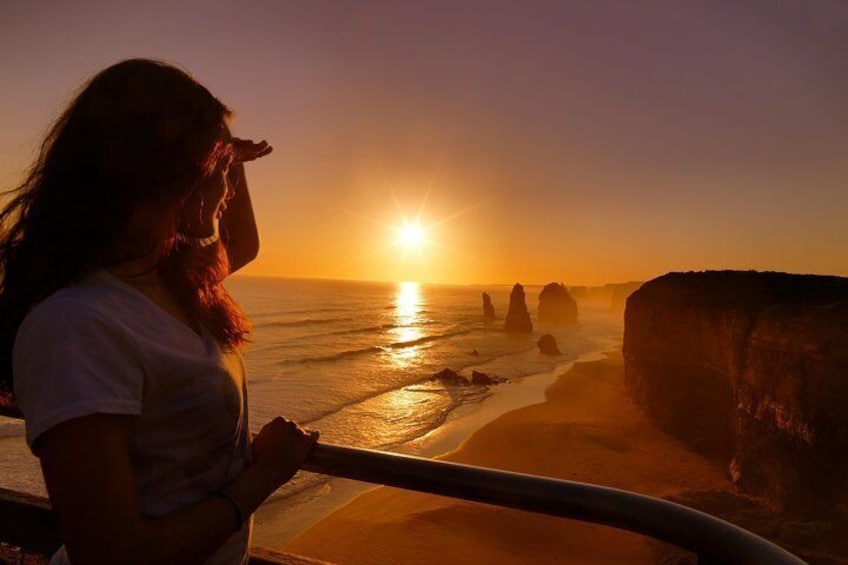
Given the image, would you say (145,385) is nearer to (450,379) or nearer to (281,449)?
(281,449)

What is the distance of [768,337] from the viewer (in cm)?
1248

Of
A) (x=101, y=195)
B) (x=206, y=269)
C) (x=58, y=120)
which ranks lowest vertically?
(x=206, y=269)

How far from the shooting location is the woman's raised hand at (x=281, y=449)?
117cm

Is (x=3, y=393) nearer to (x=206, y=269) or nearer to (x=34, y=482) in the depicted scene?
(x=206, y=269)

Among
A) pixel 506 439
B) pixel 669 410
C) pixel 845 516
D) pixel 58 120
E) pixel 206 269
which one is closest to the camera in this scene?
pixel 58 120

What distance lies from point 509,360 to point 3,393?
39116 millimetres

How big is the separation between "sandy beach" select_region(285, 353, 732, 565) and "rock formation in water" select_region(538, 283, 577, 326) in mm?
61556

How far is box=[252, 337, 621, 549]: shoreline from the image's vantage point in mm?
10312

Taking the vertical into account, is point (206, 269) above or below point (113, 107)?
below

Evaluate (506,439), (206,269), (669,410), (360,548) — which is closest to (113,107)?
(206,269)

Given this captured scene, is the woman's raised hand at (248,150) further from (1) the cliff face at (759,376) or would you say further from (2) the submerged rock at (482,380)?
(2) the submerged rock at (482,380)

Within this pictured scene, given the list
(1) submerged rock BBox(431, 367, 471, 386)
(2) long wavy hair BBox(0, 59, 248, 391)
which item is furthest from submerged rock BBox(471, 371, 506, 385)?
(2) long wavy hair BBox(0, 59, 248, 391)

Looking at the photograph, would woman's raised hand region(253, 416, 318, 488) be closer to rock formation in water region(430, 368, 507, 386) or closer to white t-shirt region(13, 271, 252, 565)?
white t-shirt region(13, 271, 252, 565)

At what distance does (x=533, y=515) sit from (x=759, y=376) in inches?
283
